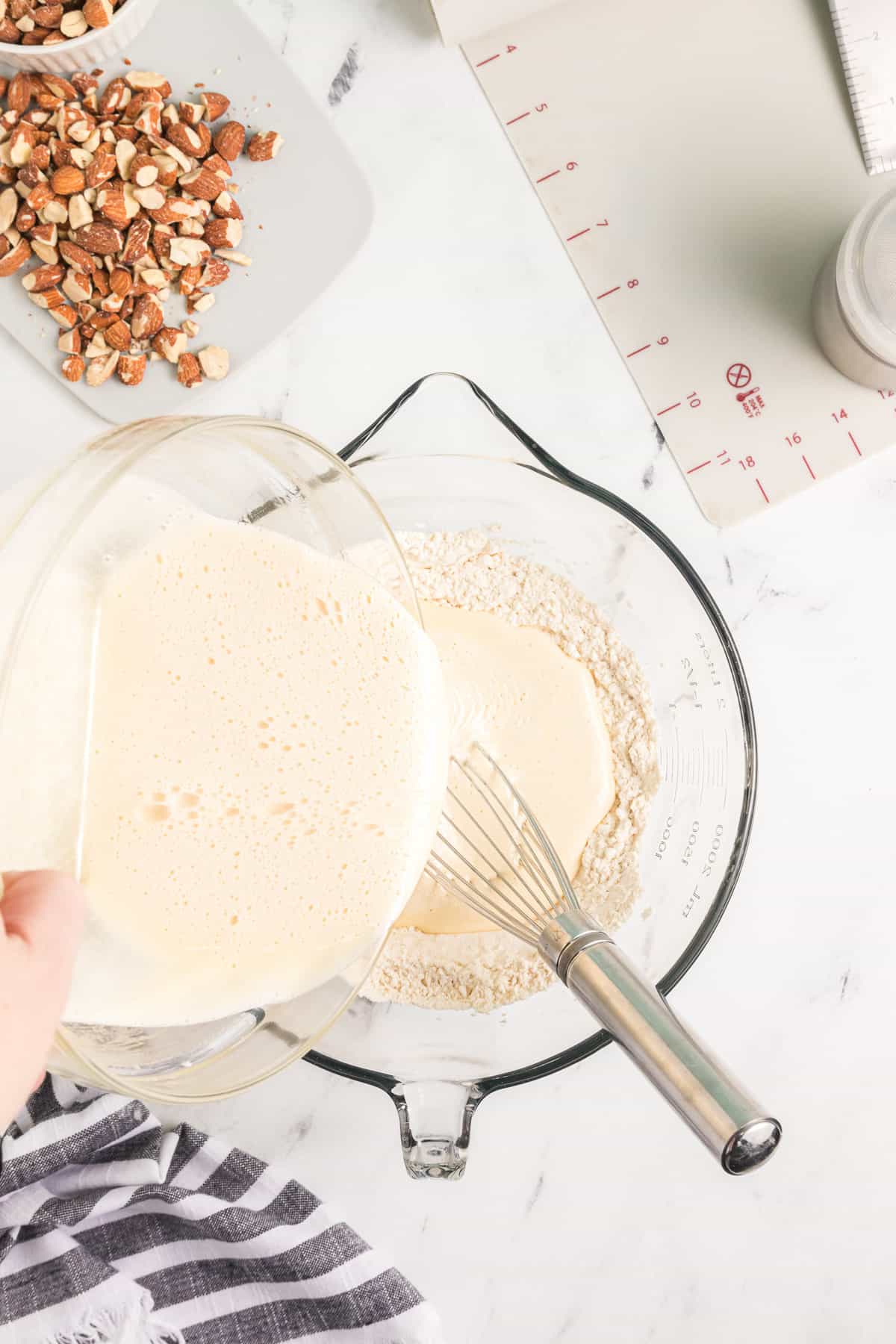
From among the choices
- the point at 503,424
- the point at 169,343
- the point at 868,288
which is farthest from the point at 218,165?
the point at 868,288

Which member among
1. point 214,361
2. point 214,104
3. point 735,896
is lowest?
point 735,896

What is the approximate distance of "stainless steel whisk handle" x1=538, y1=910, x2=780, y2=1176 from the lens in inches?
13.4

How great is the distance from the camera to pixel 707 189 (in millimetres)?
678

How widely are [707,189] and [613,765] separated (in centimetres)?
39

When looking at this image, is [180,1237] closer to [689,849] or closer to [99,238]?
[689,849]

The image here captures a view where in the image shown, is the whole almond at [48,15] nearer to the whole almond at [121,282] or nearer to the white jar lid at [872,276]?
the whole almond at [121,282]

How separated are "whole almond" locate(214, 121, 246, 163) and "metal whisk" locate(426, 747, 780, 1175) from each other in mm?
419

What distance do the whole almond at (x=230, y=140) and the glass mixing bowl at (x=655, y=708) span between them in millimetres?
220

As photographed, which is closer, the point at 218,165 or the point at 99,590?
the point at 99,590

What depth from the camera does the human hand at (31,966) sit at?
0.28 m

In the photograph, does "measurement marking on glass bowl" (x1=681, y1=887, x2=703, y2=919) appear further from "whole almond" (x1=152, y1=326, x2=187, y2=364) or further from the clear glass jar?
"whole almond" (x1=152, y1=326, x2=187, y2=364)

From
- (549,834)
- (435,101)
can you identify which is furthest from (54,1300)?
(435,101)

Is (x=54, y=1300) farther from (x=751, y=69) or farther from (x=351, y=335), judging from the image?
(x=751, y=69)

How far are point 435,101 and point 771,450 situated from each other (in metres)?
0.32
